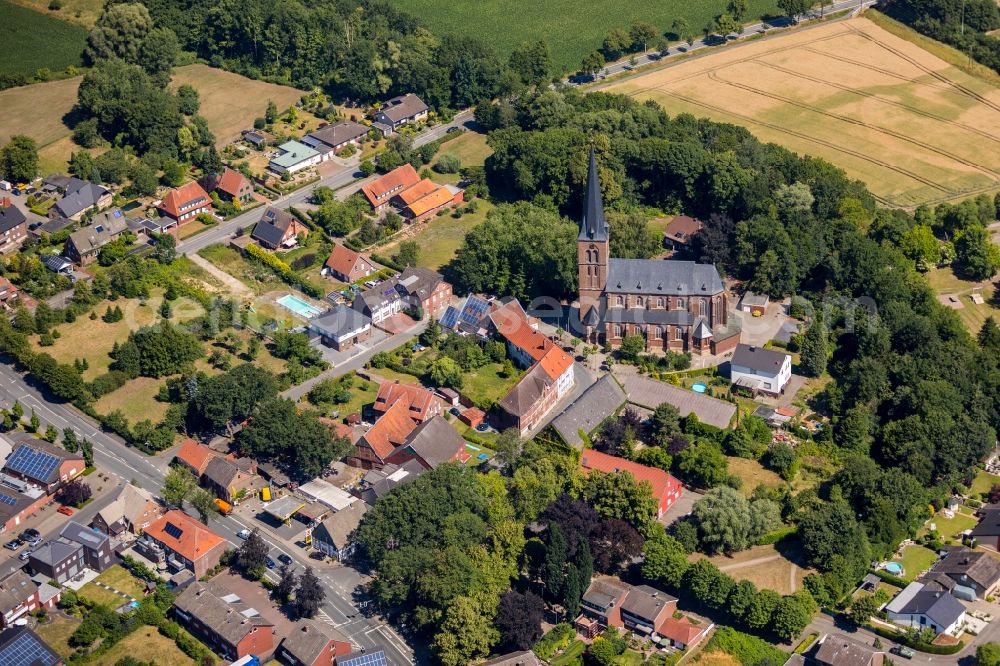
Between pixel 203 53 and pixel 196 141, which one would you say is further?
pixel 203 53

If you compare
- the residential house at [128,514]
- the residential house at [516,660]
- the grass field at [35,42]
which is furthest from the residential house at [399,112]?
the residential house at [516,660]

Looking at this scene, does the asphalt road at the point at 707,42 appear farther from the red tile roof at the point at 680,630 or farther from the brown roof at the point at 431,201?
the red tile roof at the point at 680,630

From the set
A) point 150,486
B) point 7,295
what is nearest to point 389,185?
point 7,295

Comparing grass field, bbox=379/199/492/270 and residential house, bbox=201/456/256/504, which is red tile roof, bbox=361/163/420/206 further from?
residential house, bbox=201/456/256/504

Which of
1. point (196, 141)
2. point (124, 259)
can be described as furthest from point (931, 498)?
point (196, 141)

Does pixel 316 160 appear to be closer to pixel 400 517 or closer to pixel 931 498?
pixel 400 517

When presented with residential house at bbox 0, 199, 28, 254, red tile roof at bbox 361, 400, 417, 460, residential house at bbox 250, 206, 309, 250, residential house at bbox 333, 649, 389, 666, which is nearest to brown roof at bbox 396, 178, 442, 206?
residential house at bbox 250, 206, 309, 250
